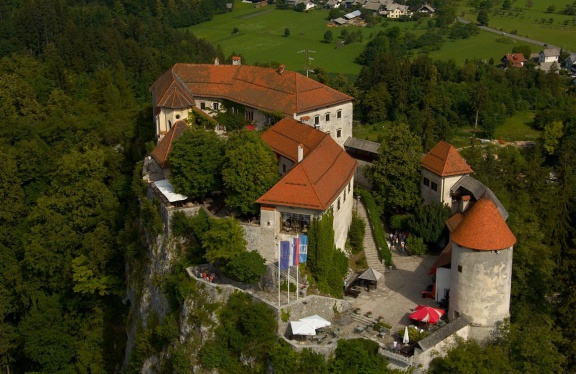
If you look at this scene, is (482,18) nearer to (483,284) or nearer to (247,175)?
(247,175)

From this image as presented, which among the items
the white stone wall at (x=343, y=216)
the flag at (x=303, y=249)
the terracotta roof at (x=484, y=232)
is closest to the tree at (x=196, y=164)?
the white stone wall at (x=343, y=216)

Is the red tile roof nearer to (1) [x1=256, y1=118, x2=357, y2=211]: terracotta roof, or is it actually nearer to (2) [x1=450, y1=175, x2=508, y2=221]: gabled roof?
(2) [x1=450, y1=175, x2=508, y2=221]: gabled roof

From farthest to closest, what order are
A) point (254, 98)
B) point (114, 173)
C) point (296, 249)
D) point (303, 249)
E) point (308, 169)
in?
point (114, 173)
point (254, 98)
point (308, 169)
point (303, 249)
point (296, 249)

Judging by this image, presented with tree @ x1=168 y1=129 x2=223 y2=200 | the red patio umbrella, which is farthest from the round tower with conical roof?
tree @ x1=168 y1=129 x2=223 y2=200

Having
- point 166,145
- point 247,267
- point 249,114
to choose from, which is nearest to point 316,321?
point 247,267

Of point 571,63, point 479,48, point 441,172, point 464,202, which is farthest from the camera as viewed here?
point 479,48

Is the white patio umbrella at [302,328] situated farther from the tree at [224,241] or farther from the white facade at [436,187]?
the white facade at [436,187]

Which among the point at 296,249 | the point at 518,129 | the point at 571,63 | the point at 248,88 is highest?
the point at 248,88

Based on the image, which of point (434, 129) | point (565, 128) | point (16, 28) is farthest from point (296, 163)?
point (16, 28)

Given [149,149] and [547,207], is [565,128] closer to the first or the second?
[547,207]
